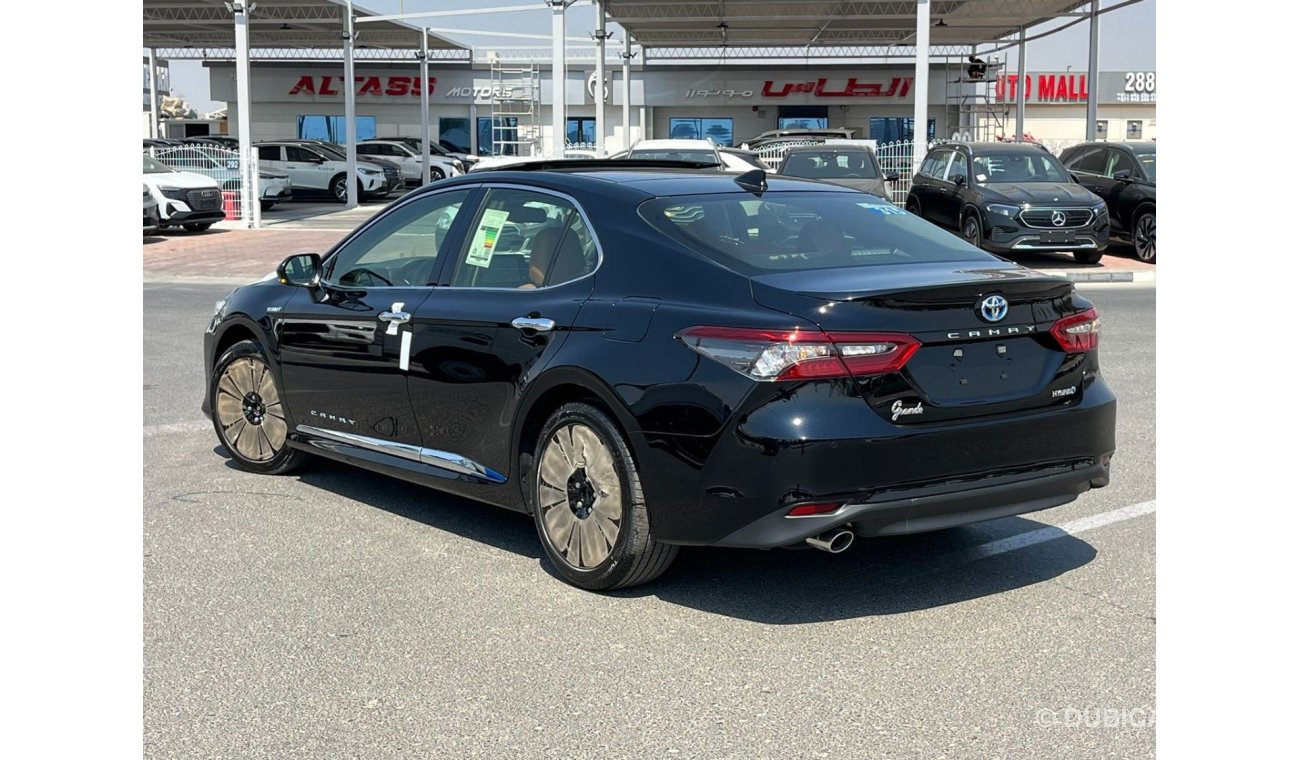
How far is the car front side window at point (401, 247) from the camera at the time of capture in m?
5.97

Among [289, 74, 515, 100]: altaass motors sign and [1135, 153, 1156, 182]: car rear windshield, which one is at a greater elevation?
[289, 74, 515, 100]: altaass motors sign

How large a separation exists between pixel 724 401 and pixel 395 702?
1398 mm

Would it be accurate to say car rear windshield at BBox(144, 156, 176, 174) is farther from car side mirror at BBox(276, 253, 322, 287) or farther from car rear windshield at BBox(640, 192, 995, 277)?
car rear windshield at BBox(640, 192, 995, 277)

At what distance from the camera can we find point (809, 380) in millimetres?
4387

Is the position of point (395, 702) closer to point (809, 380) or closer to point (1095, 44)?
point (809, 380)

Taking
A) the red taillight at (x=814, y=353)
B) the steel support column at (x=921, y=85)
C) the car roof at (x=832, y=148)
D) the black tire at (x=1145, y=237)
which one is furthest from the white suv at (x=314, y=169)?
the red taillight at (x=814, y=353)

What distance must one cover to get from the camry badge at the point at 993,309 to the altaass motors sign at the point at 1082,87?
64275mm

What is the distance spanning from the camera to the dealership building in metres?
52.5

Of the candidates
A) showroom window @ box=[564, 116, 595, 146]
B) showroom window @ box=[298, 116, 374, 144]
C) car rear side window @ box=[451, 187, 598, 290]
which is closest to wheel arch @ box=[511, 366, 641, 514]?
car rear side window @ box=[451, 187, 598, 290]

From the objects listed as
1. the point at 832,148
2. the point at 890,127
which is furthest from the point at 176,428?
the point at 890,127

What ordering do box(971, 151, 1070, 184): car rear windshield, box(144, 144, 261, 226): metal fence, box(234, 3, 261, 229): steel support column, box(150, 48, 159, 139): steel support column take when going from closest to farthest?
box(971, 151, 1070, 184): car rear windshield, box(234, 3, 261, 229): steel support column, box(144, 144, 261, 226): metal fence, box(150, 48, 159, 139): steel support column

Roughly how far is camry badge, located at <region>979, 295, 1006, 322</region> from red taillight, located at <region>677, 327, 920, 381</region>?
0.34 metres

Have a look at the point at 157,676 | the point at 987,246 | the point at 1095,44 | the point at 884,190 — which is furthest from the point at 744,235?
the point at 1095,44
